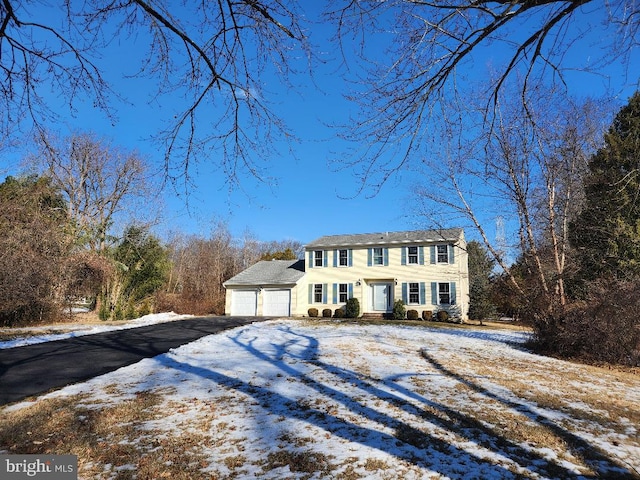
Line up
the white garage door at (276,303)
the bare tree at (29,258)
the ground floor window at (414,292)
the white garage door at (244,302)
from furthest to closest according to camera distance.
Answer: the white garage door at (244,302)
the white garage door at (276,303)
the ground floor window at (414,292)
the bare tree at (29,258)

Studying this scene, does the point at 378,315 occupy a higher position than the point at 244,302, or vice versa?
the point at 244,302

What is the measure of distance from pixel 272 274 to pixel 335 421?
21.3 m

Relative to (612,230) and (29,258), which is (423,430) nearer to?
(612,230)

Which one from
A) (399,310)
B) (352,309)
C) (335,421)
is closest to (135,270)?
(352,309)

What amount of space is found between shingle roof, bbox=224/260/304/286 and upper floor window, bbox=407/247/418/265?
7.08m

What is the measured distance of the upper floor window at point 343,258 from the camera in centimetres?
2434

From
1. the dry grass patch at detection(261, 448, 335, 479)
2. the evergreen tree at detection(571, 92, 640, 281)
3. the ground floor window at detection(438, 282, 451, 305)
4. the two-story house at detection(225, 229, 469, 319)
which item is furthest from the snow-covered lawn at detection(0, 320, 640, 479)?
the two-story house at detection(225, 229, 469, 319)

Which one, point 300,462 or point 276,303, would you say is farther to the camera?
point 276,303

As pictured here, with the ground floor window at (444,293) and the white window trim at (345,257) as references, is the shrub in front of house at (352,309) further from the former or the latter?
the ground floor window at (444,293)

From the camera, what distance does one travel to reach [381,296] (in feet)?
77.8

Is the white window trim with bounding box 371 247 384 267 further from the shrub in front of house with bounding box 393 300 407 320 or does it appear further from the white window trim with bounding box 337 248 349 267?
the shrub in front of house with bounding box 393 300 407 320

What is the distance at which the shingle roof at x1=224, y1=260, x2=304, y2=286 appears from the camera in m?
24.2

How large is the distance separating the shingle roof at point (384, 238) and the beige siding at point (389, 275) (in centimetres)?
40

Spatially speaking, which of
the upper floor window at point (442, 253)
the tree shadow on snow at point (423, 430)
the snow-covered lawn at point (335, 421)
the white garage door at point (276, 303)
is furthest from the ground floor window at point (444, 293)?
the tree shadow on snow at point (423, 430)
